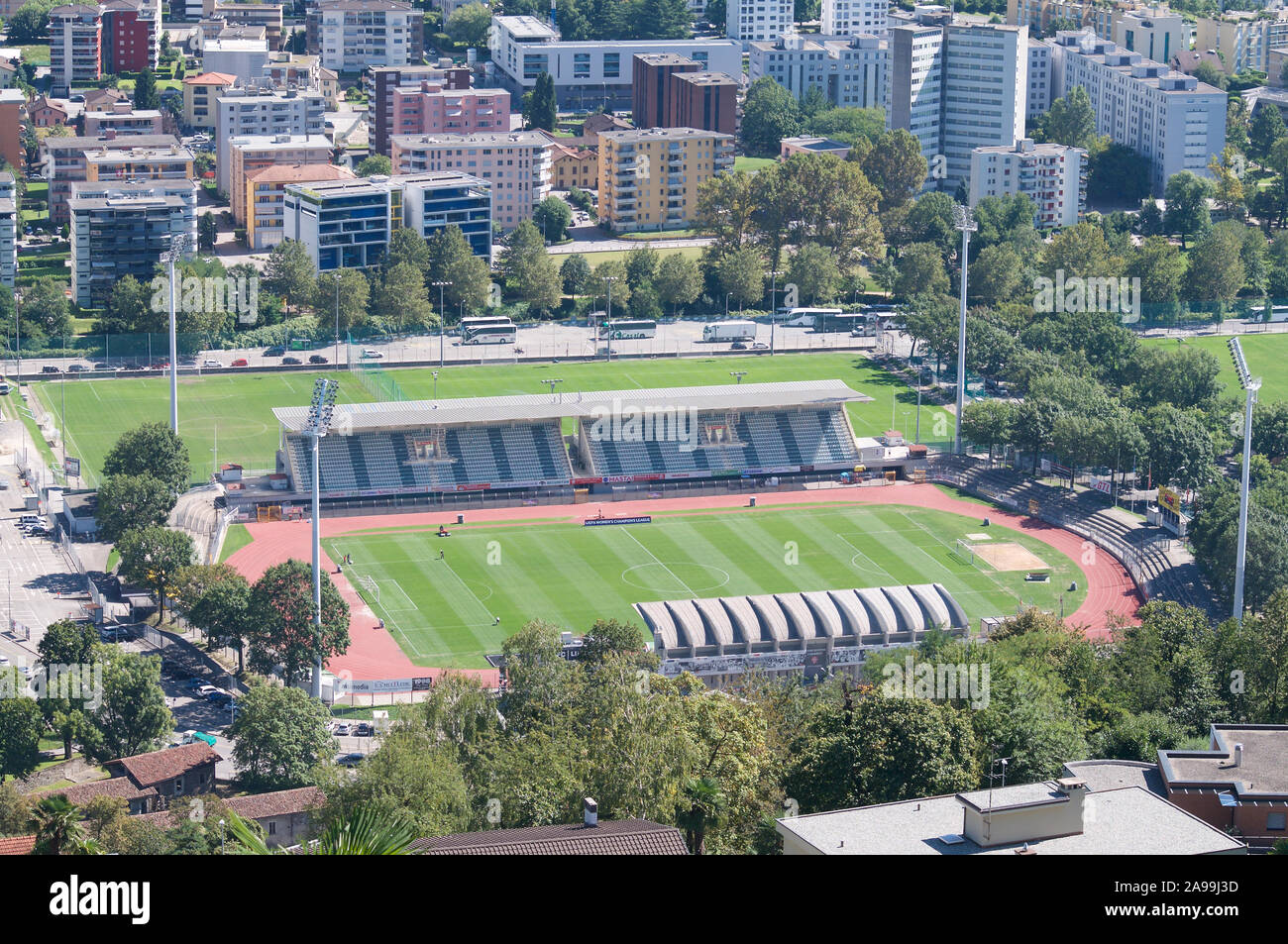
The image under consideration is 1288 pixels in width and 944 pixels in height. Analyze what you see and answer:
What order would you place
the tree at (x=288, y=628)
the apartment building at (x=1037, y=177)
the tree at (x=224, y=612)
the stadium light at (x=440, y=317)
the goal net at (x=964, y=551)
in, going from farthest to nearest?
the apartment building at (x=1037, y=177) < the stadium light at (x=440, y=317) < the goal net at (x=964, y=551) < the tree at (x=224, y=612) < the tree at (x=288, y=628)

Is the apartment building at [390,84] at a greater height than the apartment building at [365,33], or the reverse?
the apartment building at [365,33]

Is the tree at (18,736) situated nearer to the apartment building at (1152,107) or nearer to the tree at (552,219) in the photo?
the tree at (552,219)

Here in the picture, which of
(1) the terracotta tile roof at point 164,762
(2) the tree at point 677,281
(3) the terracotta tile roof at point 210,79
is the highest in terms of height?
(3) the terracotta tile roof at point 210,79

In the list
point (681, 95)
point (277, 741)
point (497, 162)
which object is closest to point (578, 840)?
point (277, 741)

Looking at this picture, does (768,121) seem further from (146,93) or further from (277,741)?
(277,741)

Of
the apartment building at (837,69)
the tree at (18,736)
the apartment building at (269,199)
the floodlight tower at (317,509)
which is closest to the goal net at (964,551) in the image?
the floodlight tower at (317,509)

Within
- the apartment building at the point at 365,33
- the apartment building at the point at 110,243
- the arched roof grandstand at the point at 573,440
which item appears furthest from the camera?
the apartment building at the point at 365,33

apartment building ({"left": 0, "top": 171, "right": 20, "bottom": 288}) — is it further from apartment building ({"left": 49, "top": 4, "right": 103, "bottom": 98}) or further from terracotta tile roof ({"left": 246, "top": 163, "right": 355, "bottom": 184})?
apartment building ({"left": 49, "top": 4, "right": 103, "bottom": 98})
